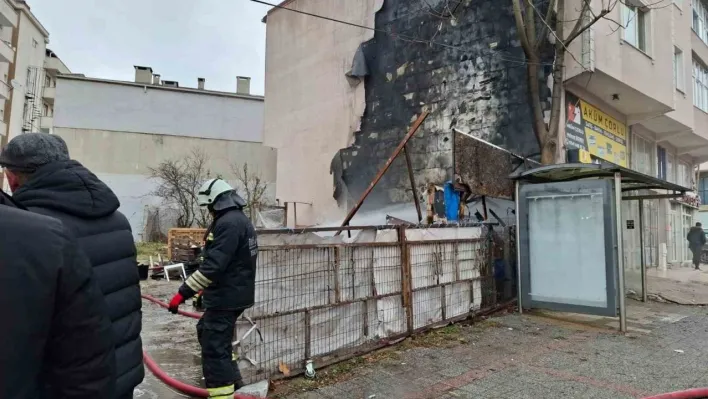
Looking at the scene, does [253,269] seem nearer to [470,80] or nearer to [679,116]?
[470,80]

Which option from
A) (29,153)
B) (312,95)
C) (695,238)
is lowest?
(695,238)

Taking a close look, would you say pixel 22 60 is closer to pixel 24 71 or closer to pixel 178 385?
pixel 24 71

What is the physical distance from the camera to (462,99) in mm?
12078

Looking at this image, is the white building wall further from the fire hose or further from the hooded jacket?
the hooded jacket

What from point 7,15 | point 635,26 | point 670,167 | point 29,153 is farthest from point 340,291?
point 7,15

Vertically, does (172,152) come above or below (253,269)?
above

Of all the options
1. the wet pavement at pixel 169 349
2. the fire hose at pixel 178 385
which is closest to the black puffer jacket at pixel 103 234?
the fire hose at pixel 178 385

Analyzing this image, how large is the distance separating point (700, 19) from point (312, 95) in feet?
48.8

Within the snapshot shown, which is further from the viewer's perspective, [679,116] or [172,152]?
[172,152]

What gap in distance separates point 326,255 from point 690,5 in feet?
55.7

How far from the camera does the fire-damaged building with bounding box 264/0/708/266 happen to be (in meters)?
10.8

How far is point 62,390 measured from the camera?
1.43m

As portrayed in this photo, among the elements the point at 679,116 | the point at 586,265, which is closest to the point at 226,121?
the point at 679,116

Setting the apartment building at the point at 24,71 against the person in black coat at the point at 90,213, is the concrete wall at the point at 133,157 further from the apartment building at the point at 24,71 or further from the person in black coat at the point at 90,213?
the person in black coat at the point at 90,213
